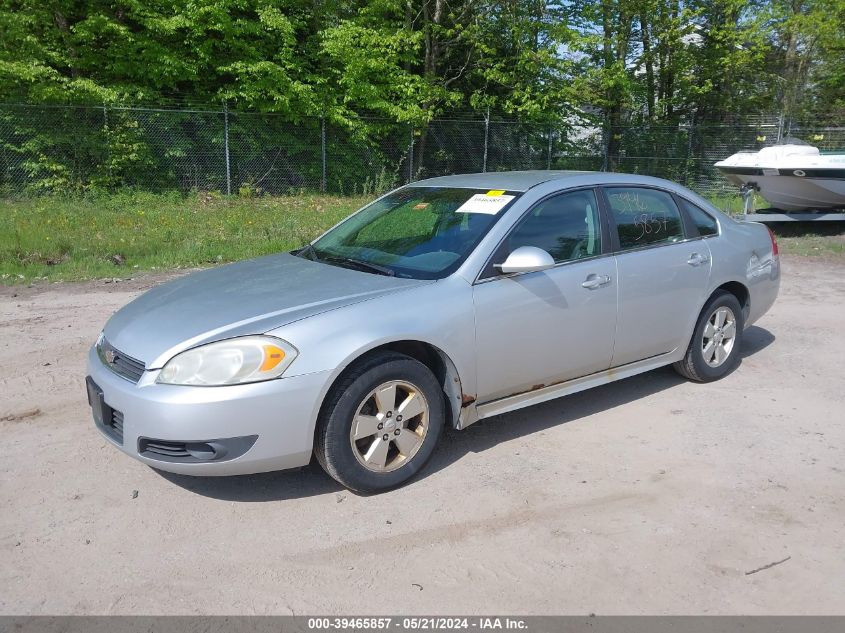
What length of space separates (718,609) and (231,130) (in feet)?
53.9

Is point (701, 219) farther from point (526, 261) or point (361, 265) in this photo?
point (361, 265)

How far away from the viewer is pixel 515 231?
14.4 ft

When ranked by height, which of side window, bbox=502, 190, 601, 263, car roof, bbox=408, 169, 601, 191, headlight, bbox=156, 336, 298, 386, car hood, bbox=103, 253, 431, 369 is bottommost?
headlight, bbox=156, 336, 298, 386

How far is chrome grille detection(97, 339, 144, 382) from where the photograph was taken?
3.60m

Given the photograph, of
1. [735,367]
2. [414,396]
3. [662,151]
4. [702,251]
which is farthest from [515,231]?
[662,151]

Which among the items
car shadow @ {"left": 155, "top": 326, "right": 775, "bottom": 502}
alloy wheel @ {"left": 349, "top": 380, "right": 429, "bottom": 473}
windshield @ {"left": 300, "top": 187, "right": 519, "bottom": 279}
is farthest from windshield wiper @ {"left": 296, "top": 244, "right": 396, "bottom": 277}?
car shadow @ {"left": 155, "top": 326, "right": 775, "bottom": 502}

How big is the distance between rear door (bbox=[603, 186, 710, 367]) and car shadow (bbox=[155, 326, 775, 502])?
1.49ft

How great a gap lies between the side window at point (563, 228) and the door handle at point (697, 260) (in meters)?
0.88

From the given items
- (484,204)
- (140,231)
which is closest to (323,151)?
(140,231)

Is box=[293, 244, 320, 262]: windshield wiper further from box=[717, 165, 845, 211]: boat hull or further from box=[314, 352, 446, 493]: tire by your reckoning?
box=[717, 165, 845, 211]: boat hull

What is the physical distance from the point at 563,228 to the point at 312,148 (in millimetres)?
14947

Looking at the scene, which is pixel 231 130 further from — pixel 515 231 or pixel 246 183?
pixel 515 231

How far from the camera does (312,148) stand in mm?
18672

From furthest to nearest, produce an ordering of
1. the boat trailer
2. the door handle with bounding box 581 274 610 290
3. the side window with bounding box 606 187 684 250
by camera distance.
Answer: the boat trailer
the side window with bounding box 606 187 684 250
the door handle with bounding box 581 274 610 290
